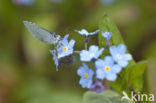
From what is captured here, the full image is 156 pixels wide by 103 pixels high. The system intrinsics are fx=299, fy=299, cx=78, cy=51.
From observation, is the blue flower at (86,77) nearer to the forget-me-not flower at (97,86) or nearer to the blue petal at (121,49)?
the forget-me-not flower at (97,86)

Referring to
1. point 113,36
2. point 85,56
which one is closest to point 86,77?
point 85,56

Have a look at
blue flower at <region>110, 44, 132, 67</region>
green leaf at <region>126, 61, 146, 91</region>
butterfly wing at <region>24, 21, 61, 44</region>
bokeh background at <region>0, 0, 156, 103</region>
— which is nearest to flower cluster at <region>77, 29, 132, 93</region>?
blue flower at <region>110, 44, 132, 67</region>

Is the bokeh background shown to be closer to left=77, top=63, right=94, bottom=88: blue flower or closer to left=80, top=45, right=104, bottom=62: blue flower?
left=77, top=63, right=94, bottom=88: blue flower

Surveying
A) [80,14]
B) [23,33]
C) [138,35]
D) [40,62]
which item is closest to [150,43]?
[138,35]

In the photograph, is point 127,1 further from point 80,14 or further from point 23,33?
point 23,33

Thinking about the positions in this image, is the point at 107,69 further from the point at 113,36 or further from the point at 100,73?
the point at 113,36
